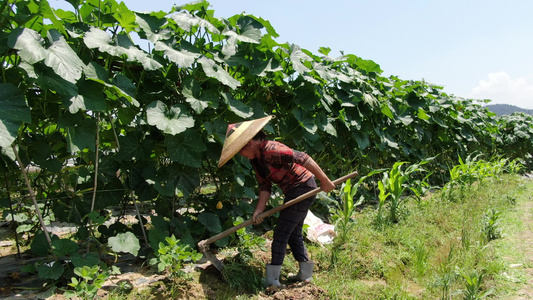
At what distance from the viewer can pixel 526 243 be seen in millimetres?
3910

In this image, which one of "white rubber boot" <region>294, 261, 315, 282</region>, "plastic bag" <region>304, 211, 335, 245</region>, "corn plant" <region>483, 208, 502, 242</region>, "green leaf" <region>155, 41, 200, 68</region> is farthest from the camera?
"corn plant" <region>483, 208, 502, 242</region>

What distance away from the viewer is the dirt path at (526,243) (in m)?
2.84

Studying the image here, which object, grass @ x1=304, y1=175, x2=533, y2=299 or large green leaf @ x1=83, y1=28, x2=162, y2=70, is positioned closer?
large green leaf @ x1=83, y1=28, x2=162, y2=70

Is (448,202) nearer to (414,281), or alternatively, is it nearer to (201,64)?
(414,281)

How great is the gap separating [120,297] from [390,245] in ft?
7.84

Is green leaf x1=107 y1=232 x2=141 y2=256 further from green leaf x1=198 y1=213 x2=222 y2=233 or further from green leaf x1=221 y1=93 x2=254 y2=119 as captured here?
green leaf x1=221 y1=93 x2=254 y2=119

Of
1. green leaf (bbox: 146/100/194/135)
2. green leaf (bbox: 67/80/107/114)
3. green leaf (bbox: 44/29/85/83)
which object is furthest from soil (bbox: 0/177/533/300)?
green leaf (bbox: 44/29/85/83)

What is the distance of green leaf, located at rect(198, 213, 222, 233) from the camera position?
10.5ft

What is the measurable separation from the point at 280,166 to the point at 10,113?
168cm

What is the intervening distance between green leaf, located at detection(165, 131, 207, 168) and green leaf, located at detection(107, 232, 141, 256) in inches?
24.2

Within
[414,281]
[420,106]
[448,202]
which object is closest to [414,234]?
[414,281]

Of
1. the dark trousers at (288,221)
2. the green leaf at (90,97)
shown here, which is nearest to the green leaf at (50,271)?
the green leaf at (90,97)

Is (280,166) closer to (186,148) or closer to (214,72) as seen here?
(186,148)

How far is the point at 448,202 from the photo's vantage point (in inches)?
211
